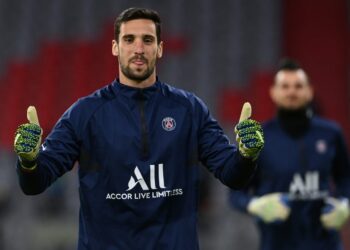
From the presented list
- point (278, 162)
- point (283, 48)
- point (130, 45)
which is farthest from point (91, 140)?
point (283, 48)

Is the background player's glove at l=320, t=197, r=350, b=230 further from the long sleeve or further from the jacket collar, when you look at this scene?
the jacket collar

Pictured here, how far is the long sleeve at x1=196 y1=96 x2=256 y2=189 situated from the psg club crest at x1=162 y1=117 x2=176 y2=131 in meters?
0.10

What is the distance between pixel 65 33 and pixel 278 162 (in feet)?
13.4

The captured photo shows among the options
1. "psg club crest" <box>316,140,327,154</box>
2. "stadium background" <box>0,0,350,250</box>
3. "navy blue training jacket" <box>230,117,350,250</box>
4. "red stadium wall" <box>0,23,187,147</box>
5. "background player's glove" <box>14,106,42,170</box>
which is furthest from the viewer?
"red stadium wall" <box>0,23,187,147</box>

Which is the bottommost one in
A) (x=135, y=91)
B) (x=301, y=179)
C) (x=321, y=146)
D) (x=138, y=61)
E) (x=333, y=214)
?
(x=333, y=214)

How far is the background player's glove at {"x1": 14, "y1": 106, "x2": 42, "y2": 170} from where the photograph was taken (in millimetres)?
2316

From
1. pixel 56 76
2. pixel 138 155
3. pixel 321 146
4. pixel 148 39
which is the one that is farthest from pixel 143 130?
pixel 56 76

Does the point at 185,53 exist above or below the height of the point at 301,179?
above

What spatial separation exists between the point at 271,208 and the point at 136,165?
59.0 inches

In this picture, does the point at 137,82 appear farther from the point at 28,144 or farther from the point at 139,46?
the point at 28,144

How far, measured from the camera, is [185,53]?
752 centimetres

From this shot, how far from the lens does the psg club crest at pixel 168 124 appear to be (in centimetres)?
262

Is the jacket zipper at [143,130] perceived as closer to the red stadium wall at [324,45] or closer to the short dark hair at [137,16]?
the short dark hair at [137,16]

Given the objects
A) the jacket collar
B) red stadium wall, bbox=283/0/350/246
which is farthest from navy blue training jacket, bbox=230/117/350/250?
red stadium wall, bbox=283/0/350/246
